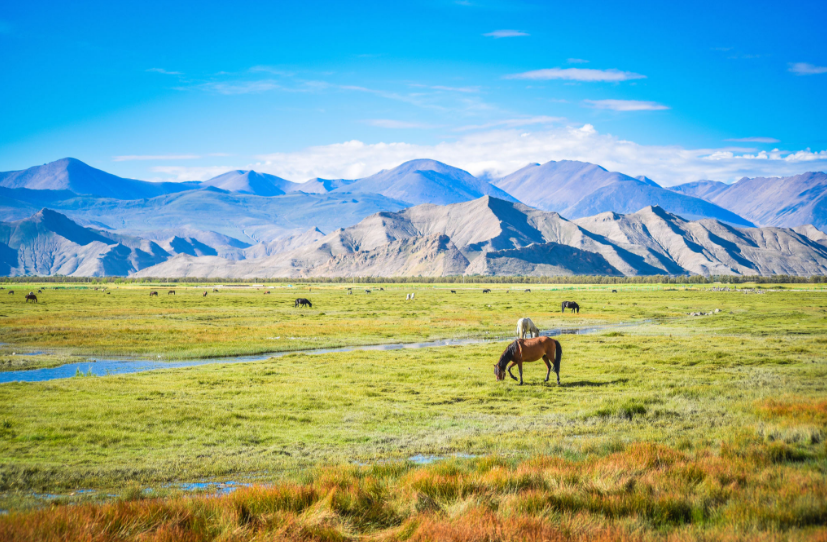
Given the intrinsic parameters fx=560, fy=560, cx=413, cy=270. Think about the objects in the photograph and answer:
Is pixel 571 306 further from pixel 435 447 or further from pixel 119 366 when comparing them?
pixel 435 447

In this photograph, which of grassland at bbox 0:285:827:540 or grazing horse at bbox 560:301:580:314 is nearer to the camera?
grassland at bbox 0:285:827:540

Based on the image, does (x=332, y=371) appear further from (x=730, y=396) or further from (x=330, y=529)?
(x=330, y=529)

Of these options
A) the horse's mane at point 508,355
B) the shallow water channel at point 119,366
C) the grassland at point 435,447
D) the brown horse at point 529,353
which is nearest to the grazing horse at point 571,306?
the shallow water channel at point 119,366

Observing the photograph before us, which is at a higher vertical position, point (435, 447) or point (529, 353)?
point (529, 353)

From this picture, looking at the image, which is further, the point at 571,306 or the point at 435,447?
the point at 571,306

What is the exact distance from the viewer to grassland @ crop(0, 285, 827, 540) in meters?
7.51

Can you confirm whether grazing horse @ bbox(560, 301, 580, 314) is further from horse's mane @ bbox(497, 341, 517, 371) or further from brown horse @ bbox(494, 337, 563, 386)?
horse's mane @ bbox(497, 341, 517, 371)

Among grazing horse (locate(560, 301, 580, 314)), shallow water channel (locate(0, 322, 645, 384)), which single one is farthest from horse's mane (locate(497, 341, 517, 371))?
grazing horse (locate(560, 301, 580, 314))

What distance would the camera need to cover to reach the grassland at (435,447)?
751 cm

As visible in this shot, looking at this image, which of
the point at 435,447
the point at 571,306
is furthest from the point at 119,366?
the point at 571,306

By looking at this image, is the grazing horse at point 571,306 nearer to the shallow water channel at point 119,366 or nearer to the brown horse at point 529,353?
the shallow water channel at point 119,366

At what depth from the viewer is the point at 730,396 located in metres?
18.4

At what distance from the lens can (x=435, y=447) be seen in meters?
13.4

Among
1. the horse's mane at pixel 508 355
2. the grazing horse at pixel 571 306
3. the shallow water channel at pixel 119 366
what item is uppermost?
the horse's mane at pixel 508 355
